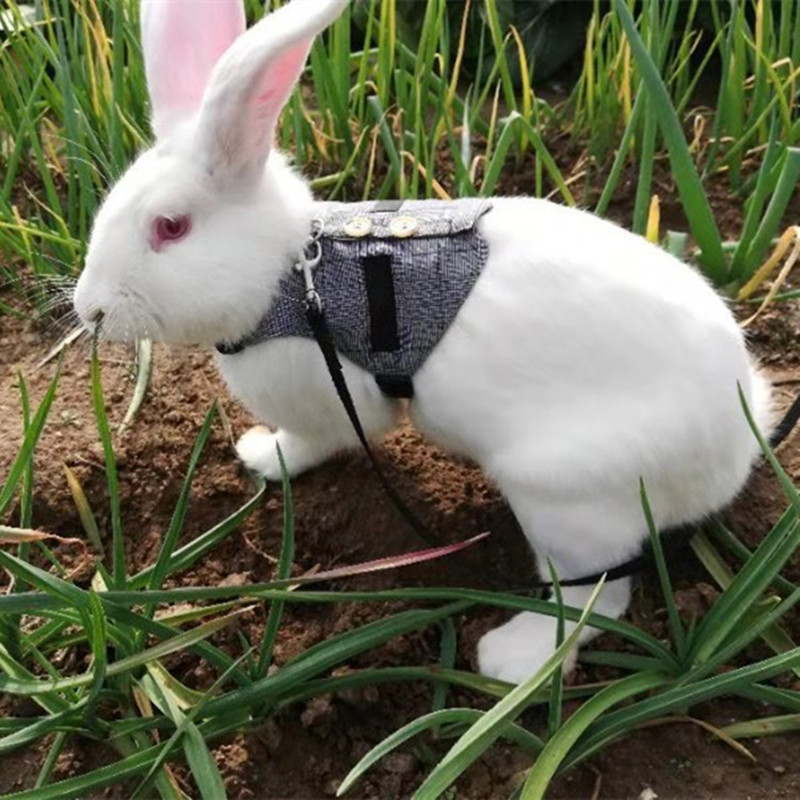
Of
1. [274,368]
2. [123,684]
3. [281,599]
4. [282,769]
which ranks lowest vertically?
[282,769]

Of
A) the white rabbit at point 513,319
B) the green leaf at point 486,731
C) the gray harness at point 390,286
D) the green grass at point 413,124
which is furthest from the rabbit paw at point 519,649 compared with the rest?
the green grass at point 413,124

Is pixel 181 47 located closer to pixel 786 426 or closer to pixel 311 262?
pixel 311 262

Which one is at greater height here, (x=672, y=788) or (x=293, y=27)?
(x=293, y=27)

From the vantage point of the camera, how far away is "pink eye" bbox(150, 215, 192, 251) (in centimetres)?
164

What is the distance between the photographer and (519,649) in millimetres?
1783

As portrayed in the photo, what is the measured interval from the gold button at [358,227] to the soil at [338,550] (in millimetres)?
573

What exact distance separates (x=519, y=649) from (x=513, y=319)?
55 cm

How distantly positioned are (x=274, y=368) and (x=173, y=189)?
329 mm

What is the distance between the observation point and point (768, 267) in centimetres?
227

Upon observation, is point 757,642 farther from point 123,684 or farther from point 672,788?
point 123,684

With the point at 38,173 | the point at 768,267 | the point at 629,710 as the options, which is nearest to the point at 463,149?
the point at 768,267

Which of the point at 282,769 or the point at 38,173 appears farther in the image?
the point at 38,173

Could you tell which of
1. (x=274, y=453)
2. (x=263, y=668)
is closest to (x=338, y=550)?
(x=274, y=453)

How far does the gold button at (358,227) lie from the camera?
5.71 feet
